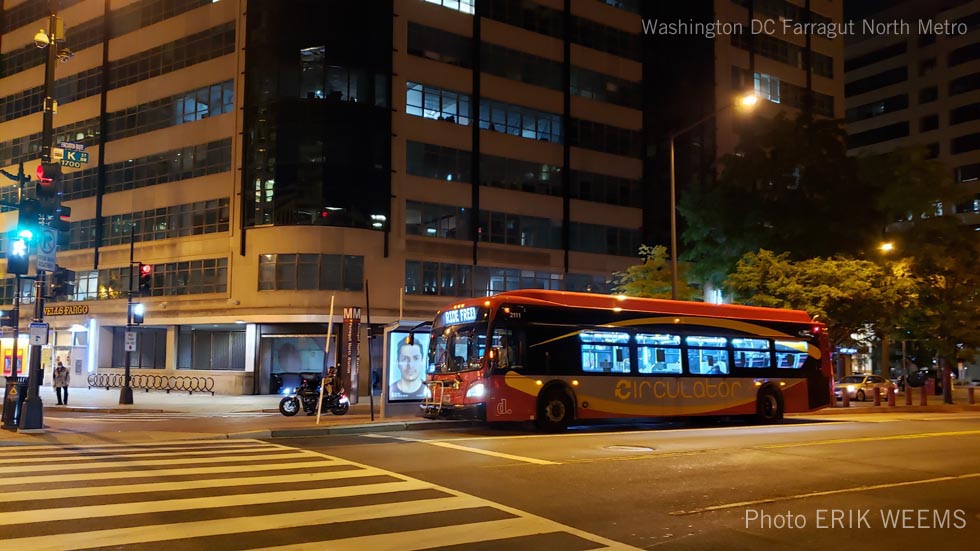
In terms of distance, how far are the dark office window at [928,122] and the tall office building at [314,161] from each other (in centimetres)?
4831

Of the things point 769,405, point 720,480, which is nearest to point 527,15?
point 769,405

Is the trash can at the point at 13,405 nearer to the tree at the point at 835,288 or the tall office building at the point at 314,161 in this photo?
the tall office building at the point at 314,161

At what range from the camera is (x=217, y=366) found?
129ft

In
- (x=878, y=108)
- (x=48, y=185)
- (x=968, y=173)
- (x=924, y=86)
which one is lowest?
(x=48, y=185)

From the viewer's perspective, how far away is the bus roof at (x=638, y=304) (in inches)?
750

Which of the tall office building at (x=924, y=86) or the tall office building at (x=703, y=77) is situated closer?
the tall office building at (x=703, y=77)

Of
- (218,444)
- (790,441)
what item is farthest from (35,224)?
(790,441)

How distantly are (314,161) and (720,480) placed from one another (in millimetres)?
29902

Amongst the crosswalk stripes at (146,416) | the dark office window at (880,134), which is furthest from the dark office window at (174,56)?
the dark office window at (880,134)

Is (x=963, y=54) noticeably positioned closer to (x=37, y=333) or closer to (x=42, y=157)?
(x=42, y=157)

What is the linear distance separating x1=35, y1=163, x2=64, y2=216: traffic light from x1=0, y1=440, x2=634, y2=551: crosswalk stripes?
7.84 meters

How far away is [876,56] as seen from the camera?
3413 inches

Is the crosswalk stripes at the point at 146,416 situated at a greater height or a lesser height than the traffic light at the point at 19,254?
lesser

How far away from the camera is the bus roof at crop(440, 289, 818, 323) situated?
19.0 meters
